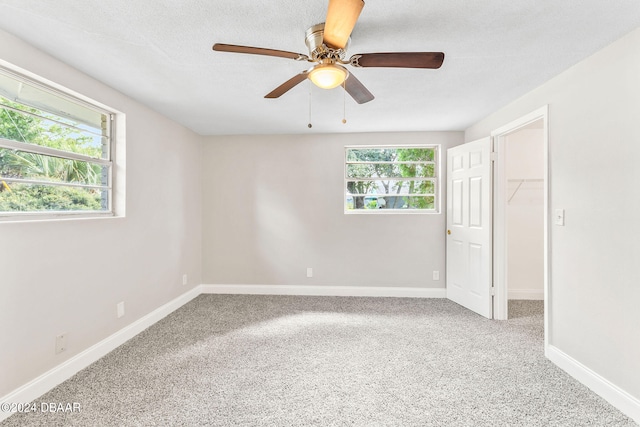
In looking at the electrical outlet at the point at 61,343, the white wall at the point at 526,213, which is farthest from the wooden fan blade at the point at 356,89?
the white wall at the point at 526,213

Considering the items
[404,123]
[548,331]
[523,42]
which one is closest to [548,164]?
[523,42]

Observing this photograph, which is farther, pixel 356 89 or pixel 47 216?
pixel 47 216

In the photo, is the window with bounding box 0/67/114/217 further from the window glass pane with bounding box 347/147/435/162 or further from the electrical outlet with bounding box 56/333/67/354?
the window glass pane with bounding box 347/147/435/162

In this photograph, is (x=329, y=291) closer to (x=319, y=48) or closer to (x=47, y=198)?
(x=47, y=198)

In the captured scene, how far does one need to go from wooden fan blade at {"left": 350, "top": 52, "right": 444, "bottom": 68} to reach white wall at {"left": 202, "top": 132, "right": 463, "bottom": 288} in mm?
2648

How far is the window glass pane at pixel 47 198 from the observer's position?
6.36 feet

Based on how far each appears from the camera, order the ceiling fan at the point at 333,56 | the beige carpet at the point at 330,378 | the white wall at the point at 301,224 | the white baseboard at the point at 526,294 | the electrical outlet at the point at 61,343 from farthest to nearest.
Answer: the white wall at the point at 301,224 → the white baseboard at the point at 526,294 → the electrical outlet at the point at 61,343 → the beige carpet at the point at 330,378 → the ceiling fan at the point at 333,56

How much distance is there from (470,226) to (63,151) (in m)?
4.03

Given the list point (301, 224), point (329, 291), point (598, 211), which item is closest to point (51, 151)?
point (301, 224)

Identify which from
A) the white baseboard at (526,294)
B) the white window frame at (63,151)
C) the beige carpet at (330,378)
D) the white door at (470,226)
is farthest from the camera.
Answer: the white baseboard at (526,294)

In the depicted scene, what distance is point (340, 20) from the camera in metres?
1.35

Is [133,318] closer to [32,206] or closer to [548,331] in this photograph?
[32,206]

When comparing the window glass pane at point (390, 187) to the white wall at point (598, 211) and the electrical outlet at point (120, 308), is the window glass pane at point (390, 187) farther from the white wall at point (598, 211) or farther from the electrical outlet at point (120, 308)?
the electrical outlet at point (120, 308)

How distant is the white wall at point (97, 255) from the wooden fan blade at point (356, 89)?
204 centimetres
